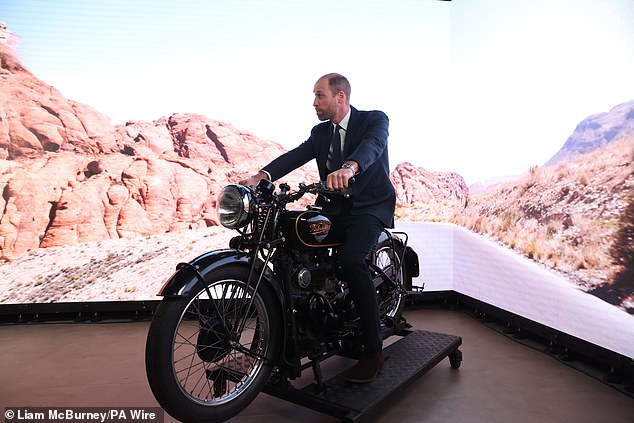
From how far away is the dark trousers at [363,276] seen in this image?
7.27ft

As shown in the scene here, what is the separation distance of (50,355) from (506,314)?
3.63 meters

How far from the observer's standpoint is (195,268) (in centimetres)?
175

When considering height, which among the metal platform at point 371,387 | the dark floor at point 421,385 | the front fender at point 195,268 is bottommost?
the dark floor at point 421,385

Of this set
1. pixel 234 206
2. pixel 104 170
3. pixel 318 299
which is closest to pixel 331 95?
pixel 234 206

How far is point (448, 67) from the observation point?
15.3ft

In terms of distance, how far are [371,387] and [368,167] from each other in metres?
1.13

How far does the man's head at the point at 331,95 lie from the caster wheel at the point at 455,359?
1719 mm

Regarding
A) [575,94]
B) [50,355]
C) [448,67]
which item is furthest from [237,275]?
[448,67]

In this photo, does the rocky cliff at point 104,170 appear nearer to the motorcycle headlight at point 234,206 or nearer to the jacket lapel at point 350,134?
the jacket lapel at point 350,134

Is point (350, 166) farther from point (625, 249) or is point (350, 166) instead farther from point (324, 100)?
point (625, 249)

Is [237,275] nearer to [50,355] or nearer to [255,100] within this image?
[50,355]

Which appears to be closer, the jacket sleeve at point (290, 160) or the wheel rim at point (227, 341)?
the wheel rim at point (227, 341)

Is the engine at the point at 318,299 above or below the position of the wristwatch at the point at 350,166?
below

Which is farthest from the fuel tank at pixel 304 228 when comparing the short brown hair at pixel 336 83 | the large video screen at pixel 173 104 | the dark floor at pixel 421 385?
the large video screen at pixel 173 104
